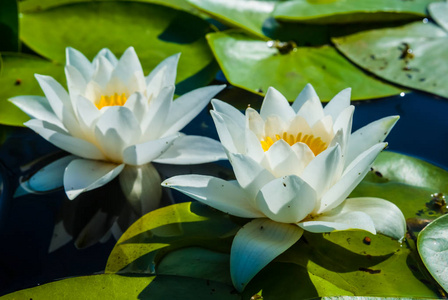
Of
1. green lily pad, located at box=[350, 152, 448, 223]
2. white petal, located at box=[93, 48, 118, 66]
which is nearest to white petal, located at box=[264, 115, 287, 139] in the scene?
green lily pad, located at box=[350, 152, 448, 223]

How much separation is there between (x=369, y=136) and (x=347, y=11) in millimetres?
1399

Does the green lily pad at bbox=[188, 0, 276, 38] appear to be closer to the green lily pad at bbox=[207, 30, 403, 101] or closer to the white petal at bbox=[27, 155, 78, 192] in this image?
the green lily pad at bbox=[207, 30, 403, 101]

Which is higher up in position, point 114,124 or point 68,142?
point 114,124

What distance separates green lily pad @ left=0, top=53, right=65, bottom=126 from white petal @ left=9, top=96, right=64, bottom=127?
10.2 inches

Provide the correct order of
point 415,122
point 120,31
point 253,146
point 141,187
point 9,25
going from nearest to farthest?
point 253,146 < point 141,187 < point 415,122 < point 9,25 < point 120,31

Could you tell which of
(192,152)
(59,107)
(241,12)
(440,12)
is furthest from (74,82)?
(440,12)

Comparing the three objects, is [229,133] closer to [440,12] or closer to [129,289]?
[129,289]

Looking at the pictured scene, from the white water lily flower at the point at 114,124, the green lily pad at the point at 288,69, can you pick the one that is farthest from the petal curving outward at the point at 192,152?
the green lily pad at the point at 288,69

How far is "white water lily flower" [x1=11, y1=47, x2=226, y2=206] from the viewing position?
1902 mm

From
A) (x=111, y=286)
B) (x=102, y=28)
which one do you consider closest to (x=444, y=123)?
(x=111, y=286)

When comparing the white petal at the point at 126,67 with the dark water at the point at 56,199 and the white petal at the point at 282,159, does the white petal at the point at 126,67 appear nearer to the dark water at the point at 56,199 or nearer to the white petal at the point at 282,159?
the dark water at the point at 56,199

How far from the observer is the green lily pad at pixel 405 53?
2.62m

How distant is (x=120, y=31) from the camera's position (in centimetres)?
294

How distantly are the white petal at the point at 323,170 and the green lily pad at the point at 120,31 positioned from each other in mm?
1381
